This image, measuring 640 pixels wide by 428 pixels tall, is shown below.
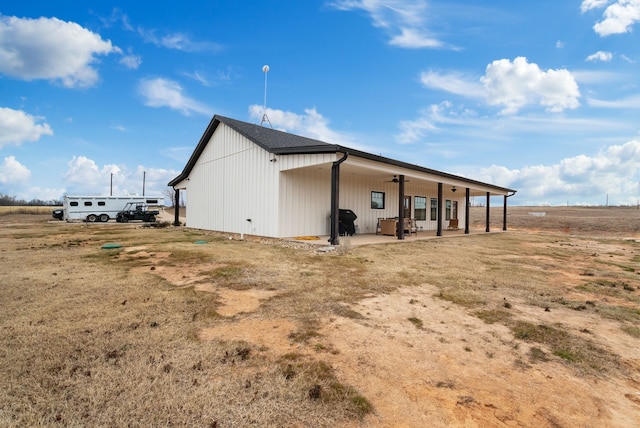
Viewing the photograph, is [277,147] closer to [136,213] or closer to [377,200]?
[377,200]

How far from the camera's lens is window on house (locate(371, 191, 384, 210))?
586 inches

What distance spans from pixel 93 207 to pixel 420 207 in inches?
1048

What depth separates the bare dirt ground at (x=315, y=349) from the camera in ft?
6.39

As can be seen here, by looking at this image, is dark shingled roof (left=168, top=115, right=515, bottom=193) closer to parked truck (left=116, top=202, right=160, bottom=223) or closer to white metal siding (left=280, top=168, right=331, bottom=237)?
white metal siding (left=280, top=168, right=331, bottom=237)

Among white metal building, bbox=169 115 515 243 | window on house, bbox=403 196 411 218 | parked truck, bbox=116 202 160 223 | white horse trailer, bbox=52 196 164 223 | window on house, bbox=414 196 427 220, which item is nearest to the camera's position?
white metal building, bbox=169 115 515 243

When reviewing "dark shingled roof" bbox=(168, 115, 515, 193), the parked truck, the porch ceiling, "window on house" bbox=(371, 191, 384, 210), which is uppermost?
"dark shingled roof" bbox=(168, 115, 515, 193)

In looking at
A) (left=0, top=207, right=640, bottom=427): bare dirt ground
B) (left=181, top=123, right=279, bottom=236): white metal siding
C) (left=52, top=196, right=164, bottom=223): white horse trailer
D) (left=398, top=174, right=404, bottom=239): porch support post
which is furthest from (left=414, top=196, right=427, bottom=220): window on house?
(left=52, top=196, right=164, bottom=223): white horse trailer

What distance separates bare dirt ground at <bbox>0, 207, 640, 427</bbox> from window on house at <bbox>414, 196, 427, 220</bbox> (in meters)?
11.5

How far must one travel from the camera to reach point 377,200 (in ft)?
49.7

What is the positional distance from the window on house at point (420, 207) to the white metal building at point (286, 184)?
6 cm

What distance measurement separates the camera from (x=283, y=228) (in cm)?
1092

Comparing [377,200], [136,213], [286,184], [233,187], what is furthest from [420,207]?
[136,213]

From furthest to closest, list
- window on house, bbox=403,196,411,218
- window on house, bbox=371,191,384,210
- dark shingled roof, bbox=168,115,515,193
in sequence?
window on house, bbox=403,196,411,218 → window on house, bbox=371,191,384,210 → dark shingled roof, bbox=168,115,515,193

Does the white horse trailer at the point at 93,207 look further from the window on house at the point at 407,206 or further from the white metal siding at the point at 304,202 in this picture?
the window on house at the point at 407,206
